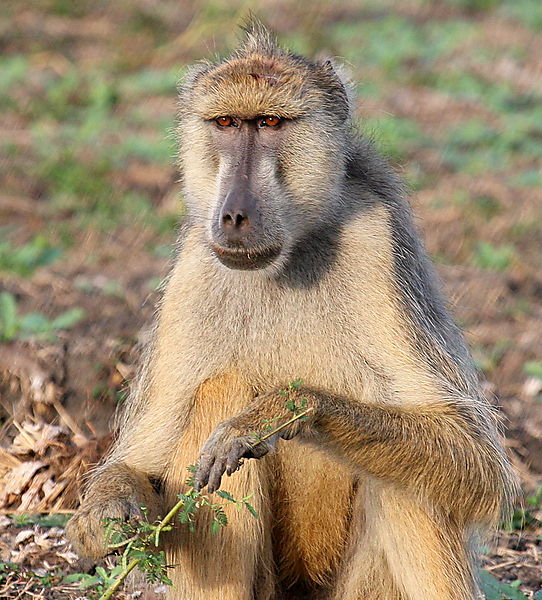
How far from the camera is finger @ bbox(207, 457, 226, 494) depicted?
352cm

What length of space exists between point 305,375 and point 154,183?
4994mm

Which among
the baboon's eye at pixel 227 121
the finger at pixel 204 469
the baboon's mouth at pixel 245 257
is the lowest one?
the finger at pixel 204 469

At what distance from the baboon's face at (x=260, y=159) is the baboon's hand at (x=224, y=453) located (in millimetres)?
655

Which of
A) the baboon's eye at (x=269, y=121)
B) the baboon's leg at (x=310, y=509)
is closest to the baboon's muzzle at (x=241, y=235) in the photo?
the baboon's eye at (x=269, y=121)

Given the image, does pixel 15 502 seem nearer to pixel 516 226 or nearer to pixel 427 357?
pixel 427 357

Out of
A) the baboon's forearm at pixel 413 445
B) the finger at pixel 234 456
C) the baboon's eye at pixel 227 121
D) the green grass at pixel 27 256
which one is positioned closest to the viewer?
the finger at pixel 234 456

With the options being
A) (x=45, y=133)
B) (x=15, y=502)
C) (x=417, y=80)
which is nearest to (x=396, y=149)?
(x=417, y=80)

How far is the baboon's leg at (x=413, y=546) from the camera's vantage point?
3.92m

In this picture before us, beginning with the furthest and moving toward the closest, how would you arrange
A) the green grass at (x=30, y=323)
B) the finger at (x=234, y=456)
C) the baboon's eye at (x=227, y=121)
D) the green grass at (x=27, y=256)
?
the green grass at (x=27, y=256), the green grass at (x=30, y=323), the baboon's eye at (x=227, y=121), the finger at (x=234, y=456)

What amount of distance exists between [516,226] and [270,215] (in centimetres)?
466

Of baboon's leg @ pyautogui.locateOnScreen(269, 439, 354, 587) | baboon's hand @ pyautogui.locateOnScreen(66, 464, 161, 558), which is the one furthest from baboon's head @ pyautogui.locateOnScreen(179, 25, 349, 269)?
baboon's hand @ pyautogui.locateOnScreen(66, 464, 161, 558)

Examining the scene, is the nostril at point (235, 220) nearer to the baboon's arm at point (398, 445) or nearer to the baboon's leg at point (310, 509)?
the baboon's arm at point (398, 445)

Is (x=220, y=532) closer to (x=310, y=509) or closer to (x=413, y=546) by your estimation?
(x=310, y=509)

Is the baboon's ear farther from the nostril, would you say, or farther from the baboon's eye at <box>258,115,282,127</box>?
the nostril
